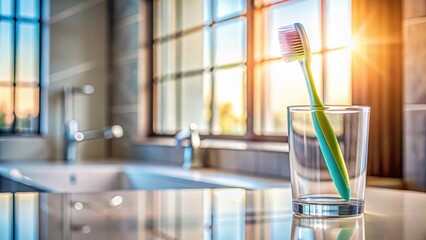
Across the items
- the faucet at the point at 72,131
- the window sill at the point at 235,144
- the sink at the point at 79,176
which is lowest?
the sink at the point at 79,176

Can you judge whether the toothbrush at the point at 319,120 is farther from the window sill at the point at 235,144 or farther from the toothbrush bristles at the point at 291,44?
the window sill at the point at 235,144

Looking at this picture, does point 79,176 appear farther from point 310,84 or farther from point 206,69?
point 310,84

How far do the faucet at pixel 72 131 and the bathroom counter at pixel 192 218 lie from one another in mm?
2375

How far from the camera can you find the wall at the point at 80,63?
3512 mm

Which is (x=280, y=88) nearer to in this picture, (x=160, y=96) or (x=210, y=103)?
(x=210, y=103)

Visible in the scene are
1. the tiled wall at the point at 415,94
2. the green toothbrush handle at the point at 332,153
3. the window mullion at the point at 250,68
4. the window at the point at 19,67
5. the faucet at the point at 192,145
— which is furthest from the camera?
the window at the point at 19,67

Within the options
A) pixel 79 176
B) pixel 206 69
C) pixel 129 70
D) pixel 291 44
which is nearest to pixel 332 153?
pixel 291 44

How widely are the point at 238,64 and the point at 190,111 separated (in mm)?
536

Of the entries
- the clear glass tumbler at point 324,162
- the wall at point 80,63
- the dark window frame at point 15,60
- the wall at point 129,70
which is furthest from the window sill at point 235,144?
the clear glass tumbler at point 324,162

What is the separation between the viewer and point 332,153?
69 centimetres

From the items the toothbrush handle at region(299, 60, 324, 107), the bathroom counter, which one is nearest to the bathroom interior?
the bathroom counter

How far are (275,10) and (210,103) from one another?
61 centimetres

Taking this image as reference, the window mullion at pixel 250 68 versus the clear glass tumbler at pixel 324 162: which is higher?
the window mullion at pixel 250 68

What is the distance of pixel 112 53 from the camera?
3.70 m
